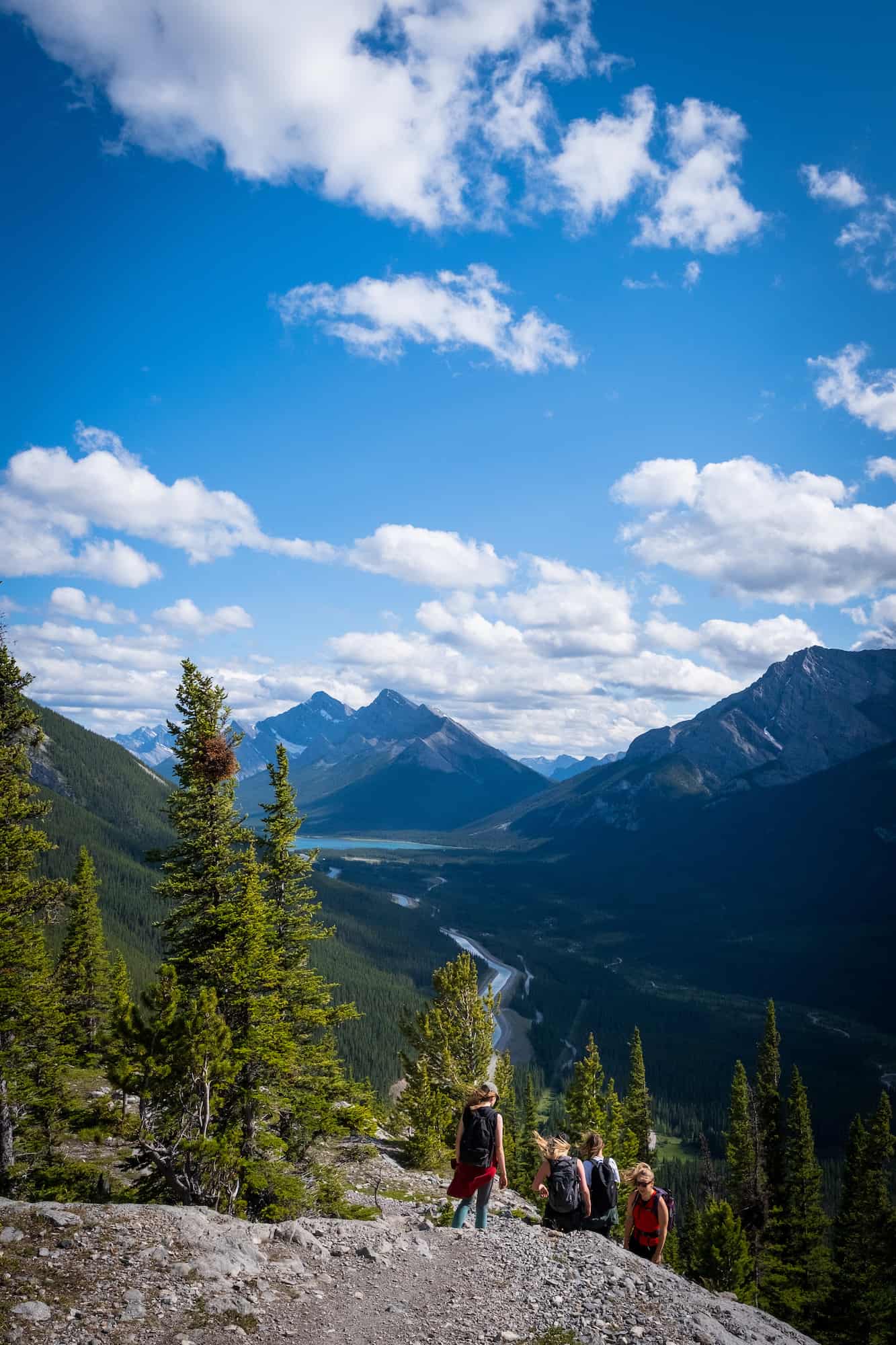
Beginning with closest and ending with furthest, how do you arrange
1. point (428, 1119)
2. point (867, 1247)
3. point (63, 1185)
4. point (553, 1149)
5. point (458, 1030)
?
1. point (553, 1149)
2. point (63, 1185)
3. point (458, 1030)
4. point (428, 1119)
5. point (867, 1247)

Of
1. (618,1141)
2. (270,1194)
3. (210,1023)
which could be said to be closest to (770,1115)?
(618,1141)

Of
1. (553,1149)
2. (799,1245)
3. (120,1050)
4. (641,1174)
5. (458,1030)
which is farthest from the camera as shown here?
(799,1245)

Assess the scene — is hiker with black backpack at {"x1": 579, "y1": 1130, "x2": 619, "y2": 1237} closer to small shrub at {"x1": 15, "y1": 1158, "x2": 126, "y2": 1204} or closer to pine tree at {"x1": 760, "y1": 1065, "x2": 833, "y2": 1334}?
small shrub at {"x1": 15, "y1": 1158, "x2": 126, "y2": 1204}

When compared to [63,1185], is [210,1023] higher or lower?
higher

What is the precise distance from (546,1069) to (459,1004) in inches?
5982

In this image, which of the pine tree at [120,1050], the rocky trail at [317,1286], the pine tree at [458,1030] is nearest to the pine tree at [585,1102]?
the pine tree at [458,1030]

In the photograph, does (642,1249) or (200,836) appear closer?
(642,1249)

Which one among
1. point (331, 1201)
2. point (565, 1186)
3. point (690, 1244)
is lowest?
point (690, 1244)

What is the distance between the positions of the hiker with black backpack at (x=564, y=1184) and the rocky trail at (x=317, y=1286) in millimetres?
547

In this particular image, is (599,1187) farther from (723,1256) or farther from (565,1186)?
(723,1256)

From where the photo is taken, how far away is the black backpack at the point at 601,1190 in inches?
591

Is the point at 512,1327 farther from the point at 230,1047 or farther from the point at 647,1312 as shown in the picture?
the point at 230,1047

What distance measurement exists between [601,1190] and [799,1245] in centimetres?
5898

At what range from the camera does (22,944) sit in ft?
70.8
